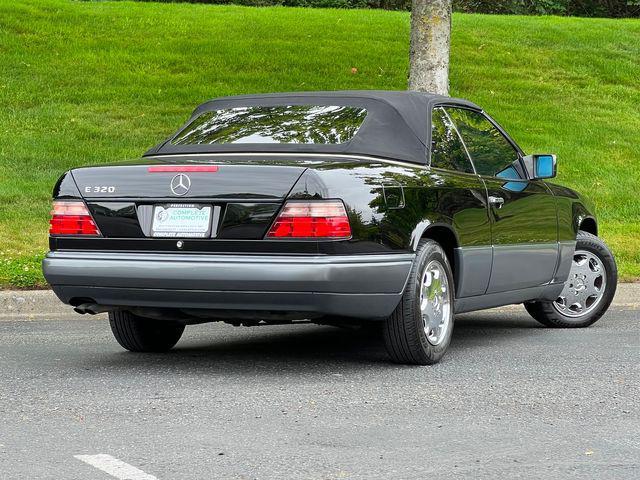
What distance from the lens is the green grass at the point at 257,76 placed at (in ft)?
51.9

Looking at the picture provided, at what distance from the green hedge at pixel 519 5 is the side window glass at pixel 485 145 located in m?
37.3

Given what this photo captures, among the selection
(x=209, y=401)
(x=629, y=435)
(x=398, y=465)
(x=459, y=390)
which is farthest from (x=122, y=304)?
(x=629, y=435)

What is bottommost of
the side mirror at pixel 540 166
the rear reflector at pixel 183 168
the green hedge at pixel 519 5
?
the side mirror at pixel 540 166

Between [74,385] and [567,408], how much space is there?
2.53m

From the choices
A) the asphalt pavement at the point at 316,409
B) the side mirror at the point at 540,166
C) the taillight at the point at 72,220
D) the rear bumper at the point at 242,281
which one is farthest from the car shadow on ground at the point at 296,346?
the side mirror at the point at 540,166

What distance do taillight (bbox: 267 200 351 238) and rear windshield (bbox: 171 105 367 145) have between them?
3.07ft

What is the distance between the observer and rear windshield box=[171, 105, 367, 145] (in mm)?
7000

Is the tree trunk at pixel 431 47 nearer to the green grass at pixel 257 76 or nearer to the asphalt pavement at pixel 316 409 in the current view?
the green grass at pixel 257 76

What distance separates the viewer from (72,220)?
6.57m

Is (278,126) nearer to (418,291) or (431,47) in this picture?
(418,291)

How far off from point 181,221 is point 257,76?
1483 cm

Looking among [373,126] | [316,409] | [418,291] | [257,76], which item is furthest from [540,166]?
[257,76]

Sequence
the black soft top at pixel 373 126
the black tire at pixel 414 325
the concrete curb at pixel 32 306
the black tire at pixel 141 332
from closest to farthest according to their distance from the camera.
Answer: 1. the black tire at pixel 414 325
2. the black soft top at pixel 373 126
3. the black tire at pixel 141 332
4. the concrete curb at pixel 32 306

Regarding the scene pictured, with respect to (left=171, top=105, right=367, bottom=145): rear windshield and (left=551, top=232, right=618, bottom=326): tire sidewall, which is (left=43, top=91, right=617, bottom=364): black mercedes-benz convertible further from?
(left=551, top=232, right=618, bottom=326): tire sidewall
